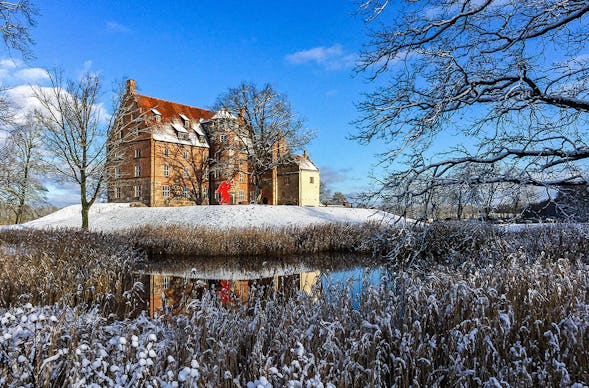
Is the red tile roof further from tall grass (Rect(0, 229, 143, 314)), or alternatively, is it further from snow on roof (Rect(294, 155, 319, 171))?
tall grass (Rect(0, 229, 143, 314))

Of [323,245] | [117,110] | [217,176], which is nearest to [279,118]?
[217,176]

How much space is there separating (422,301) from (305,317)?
164cm

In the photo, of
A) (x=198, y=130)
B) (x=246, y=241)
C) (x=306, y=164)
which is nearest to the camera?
(x=246, y=241)

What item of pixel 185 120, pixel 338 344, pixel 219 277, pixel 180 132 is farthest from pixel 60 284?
pixel 185 120

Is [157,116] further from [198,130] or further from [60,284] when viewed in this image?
[60,284]

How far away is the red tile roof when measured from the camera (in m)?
43.3

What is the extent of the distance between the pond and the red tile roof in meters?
31.4

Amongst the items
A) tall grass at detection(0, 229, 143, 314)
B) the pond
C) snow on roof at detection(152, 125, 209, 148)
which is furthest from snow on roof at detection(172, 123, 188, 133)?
tall grass at detection(0, 229, 143, 314)

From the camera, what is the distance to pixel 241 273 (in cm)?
1270

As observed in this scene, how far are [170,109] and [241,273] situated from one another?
38027mm

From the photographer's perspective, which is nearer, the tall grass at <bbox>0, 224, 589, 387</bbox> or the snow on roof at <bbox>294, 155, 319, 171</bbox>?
the tall grass at <bbox>0, 224, 589, 387</bbox>

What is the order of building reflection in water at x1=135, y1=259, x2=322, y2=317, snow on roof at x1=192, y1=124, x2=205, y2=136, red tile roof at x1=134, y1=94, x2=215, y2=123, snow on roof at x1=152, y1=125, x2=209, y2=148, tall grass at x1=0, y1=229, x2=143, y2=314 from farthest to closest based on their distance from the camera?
1. snow on roof at x1=192, y1=124, x2=205, y2=136
2. red tile roof at x1=134, y1=94, x2=215, y2=123
3. snow on roof at x1=152, y1=125, x2=209, y2=148
4. building reflection in water at x1=135, y1=259, x2=322, y2=317
5. tall grass at x1=0, y1=229, x2=143, y2=314

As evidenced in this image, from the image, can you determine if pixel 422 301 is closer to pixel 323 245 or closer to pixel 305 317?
pixel 305 317

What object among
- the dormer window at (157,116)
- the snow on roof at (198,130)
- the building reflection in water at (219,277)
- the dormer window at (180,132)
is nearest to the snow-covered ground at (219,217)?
the building reflection in water at (219,277)
